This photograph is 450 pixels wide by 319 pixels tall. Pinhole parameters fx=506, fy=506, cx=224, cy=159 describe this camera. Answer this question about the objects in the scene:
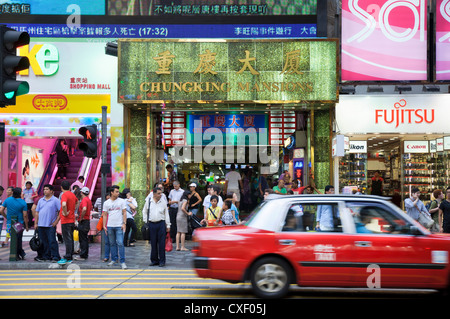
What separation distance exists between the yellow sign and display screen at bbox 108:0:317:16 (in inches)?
212

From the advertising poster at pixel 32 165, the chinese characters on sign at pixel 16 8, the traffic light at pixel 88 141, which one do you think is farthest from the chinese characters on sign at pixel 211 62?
the advertising poster at pixel 32 165

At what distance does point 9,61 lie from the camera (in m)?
6.54

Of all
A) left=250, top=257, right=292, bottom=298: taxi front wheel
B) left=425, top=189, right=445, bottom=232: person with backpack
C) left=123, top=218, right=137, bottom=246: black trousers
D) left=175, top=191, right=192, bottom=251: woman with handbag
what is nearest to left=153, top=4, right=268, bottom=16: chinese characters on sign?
left=123, top=218, right=137, bottom=246: black trousers

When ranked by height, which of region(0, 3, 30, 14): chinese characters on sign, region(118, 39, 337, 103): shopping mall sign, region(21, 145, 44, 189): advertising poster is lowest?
region(21, 145, 44, 189): advertising poster

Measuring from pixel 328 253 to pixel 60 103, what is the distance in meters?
12.7

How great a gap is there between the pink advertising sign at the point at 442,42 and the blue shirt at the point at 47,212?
12.4m

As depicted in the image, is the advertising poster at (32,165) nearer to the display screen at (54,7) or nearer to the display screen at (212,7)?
the display screen at (54,7)

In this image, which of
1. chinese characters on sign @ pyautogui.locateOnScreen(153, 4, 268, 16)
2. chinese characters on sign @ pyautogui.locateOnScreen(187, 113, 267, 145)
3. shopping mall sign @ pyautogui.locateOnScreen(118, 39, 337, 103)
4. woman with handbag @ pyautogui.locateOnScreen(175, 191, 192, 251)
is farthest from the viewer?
chinese characters on sign @ pyautogui.locateOnScreen(153, 4, 268, 16)

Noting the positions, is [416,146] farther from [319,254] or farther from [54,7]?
[54,7]

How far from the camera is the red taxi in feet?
22.4

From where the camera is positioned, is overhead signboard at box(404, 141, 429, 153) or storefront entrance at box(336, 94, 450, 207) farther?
overhead signboard at box(404, 141, 429, 153)

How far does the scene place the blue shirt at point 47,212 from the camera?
36.3 feet

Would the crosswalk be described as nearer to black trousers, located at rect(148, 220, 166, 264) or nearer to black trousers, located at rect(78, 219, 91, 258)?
black trousers, located at rect(148, 220, 166, 264)
